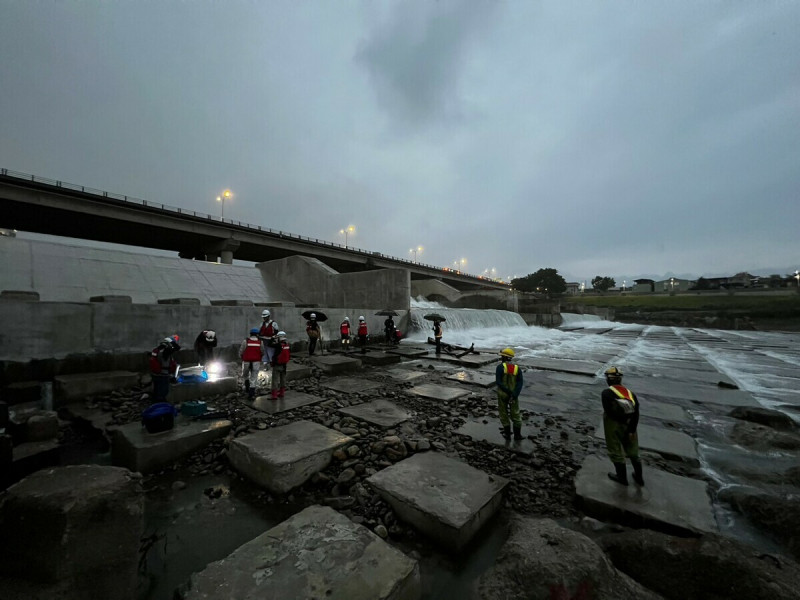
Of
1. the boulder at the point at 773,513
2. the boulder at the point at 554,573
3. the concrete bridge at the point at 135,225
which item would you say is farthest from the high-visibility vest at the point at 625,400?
the concrete bridge at the point at 135,225

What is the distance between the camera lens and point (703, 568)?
8.36ft

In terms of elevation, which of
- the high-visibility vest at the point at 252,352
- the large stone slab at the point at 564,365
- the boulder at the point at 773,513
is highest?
the high-visibility vest at the point at 252,352

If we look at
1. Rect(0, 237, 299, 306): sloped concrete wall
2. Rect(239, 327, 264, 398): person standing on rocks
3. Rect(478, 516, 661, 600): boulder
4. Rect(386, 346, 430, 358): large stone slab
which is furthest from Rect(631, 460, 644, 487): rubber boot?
Rect(0, 237, 299, 306): sloped concrete wall

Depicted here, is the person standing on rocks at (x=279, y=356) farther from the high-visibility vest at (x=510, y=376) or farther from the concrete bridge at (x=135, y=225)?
the concrete bridge at (x=135, y=225)

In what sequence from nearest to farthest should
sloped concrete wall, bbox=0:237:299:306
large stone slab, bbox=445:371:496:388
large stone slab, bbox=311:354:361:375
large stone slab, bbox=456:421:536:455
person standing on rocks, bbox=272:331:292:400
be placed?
large stone slab, bbox=456:421:536:455 < person standing on rocks, bbox=272:331:292:400 < large stone slab, bbox=445:371:496:388 < large stone slab, bbox=311:354:361:375 < sloped concrete wall, bbox=0:237:299:306

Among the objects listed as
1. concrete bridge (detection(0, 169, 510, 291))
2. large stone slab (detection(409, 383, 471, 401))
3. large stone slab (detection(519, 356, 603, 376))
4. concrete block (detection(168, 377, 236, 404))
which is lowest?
large stone slab (detection(519, 356, 603, 376))

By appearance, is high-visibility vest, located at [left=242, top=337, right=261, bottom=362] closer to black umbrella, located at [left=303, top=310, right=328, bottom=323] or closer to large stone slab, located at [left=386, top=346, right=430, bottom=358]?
black umbrella, located at [left=303, top=310, right=328, bottom=323]

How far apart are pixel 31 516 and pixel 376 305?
65.1 ft

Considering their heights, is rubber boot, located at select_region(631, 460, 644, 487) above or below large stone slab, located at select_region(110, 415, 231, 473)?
below

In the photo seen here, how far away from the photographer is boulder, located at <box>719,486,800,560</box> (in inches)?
126

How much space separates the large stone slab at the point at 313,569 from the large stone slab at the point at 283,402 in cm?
399

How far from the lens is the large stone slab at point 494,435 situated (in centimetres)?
509

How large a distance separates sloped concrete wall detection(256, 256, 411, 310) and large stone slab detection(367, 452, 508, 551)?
56.3ft

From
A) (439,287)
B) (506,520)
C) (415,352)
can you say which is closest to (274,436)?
(506,520)
